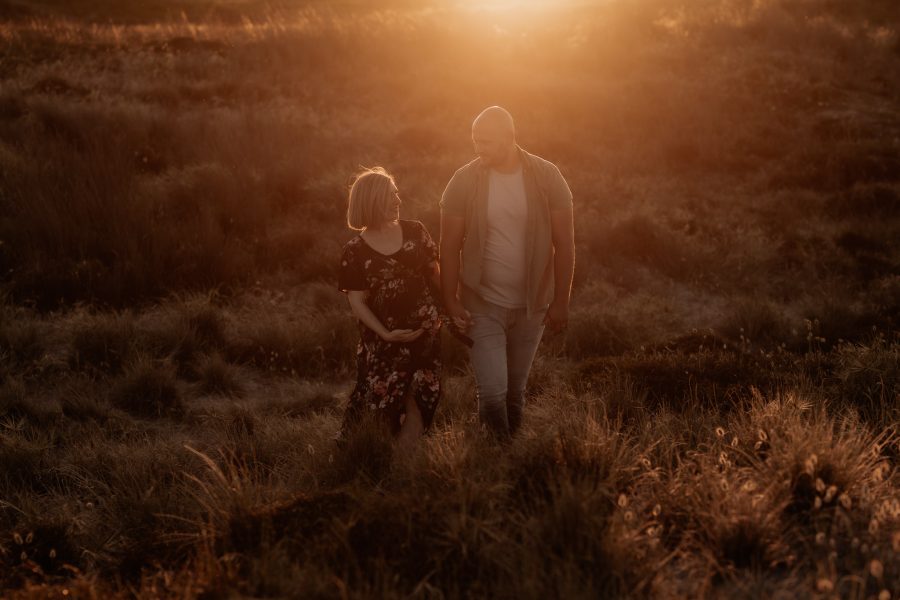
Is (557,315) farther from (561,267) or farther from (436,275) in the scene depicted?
(436,275)

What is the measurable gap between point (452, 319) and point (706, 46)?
15.4 m

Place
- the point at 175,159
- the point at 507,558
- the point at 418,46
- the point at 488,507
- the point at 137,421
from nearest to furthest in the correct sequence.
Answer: the point at 507,558, the point at 488,507, the point at 137,421, the point at 175,159, the point at 418,46

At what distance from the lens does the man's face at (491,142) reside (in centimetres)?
413

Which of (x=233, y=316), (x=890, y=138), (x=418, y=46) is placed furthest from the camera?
(x=418, y=46)

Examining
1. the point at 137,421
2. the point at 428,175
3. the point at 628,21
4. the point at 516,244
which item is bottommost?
the point at 137,421

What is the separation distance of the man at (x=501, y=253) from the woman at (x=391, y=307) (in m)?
0.23

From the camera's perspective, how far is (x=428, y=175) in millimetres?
11656

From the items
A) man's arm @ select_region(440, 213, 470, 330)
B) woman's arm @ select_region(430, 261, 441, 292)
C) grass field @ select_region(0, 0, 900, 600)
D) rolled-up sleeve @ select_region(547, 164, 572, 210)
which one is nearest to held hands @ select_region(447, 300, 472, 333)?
man's arm @ select_region(440, 213, 470, 330)

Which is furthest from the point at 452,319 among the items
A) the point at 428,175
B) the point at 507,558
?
the point at 428,175

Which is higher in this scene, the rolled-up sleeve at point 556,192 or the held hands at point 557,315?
the rolled-up sleeve at point 556,192

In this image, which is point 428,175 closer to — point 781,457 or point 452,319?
point 452,319

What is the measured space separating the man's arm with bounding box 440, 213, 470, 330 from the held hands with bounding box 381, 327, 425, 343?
9.3 inches

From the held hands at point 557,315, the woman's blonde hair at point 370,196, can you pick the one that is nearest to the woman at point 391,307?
the woman's blonde hair at point 370,196

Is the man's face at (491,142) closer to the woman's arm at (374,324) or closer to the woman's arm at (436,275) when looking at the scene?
the woman's arm at (436,275)
